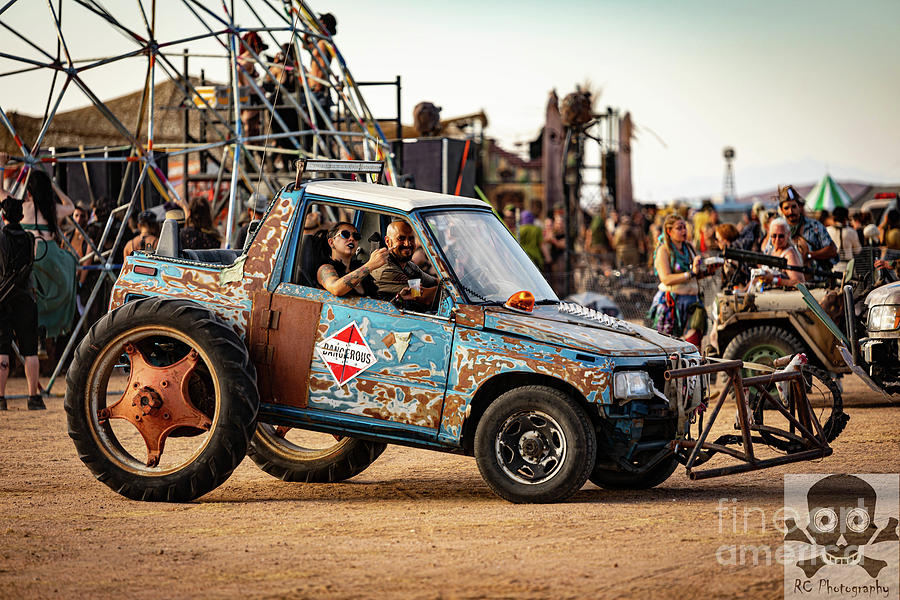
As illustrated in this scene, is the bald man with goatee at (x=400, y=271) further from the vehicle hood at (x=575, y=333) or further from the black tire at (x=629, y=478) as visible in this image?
the black tire at (x=629, y=478)

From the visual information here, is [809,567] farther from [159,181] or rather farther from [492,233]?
[159,181]

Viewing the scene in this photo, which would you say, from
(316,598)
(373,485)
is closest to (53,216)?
(373,485)

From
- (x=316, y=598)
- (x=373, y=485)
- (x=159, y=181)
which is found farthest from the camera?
(x=159, y=181)

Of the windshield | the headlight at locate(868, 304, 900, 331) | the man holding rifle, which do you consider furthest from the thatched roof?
the windshield

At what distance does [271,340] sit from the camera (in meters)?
7.86

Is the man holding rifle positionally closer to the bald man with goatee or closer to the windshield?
the windshield

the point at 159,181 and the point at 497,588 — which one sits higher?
the point at 159,181

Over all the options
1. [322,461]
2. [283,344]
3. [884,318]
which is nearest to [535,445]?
[283,344]

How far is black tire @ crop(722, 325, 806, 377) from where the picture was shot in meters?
12.5

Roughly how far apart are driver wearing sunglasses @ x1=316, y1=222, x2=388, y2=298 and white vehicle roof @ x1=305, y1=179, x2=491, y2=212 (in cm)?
26

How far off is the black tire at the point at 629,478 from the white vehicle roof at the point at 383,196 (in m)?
1.95

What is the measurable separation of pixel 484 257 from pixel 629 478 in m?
1.68

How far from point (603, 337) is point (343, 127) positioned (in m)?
15.3

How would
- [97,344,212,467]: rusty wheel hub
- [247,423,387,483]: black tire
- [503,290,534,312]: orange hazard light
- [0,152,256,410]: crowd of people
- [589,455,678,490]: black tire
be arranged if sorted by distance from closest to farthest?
[503,290,534,312]: orange hazard light < [97,344,212,467]: rusty wheel hub < [589,455,678,490]: black tire < [247,423,387,483]: black tire < [0,152,256,410]: crowd of people
